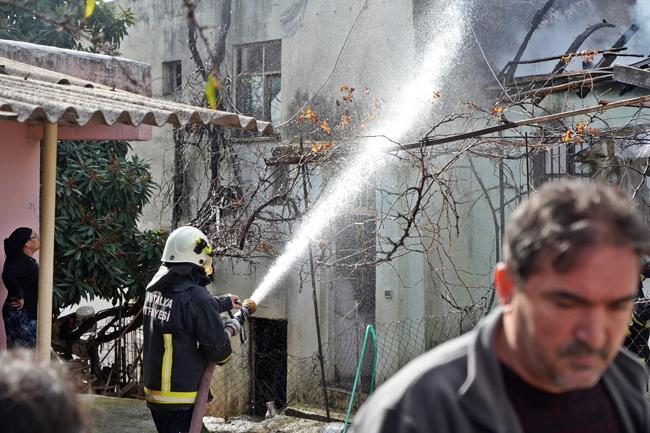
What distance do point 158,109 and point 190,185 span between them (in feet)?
33.9

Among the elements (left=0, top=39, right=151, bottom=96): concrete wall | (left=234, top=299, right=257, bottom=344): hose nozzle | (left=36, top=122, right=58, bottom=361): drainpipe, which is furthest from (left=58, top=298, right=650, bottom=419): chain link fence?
(left=36, top=122, right=58, bottom=361): drainpipe

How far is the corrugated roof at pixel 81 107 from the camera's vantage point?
4.34 metres

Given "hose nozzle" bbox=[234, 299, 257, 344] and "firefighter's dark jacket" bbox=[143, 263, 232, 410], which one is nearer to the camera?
"firefighter's dark jacket" bbox=[143, 263, 232, 410]

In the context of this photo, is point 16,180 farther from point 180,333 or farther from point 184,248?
point 180,333

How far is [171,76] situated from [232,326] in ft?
36.7

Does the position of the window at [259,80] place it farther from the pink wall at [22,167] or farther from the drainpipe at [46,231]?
the drainpipe at [46,231]

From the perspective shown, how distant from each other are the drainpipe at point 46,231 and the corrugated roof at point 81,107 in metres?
0.18

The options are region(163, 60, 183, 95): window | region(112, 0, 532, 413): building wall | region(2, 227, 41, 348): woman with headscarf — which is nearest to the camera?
region(2, 227, 41, 348): woman with headscarf

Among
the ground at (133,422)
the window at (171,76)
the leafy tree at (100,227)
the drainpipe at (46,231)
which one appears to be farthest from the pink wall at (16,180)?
the window at (171,76)

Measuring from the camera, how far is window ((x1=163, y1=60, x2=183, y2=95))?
16.1 m

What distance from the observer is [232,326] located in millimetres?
5680

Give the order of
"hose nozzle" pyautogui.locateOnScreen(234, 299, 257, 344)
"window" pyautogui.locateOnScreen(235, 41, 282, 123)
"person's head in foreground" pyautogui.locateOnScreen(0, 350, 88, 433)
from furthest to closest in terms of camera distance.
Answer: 1. "window" pyautogui.locateOnScreen(235, 41, 282, 123)
2. "hose nozzle" pyautogui.locateOnScreen(234, 299, 257, 344)
3. "person's head in foreground" pyautogui.locateOnScreen(0, 350, 88, 433)

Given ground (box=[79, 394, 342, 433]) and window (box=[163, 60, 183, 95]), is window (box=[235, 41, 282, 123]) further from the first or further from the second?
ground (box=[79, 394, 342, 433])

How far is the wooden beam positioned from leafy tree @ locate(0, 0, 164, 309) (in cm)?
582
